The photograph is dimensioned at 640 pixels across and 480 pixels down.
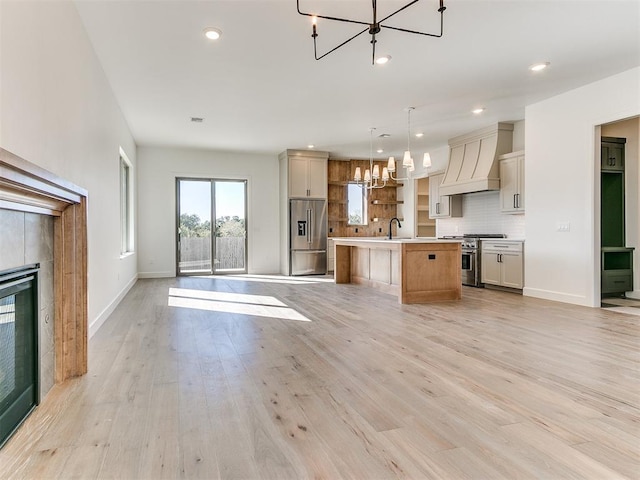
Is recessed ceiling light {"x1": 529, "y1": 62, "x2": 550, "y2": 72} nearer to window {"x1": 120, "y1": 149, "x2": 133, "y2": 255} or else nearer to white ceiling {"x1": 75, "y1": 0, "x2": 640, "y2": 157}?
white ceiling {"x1": 75, "y1": 0, "x2": 640, "y2": 157}

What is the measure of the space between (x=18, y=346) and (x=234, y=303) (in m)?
3.44

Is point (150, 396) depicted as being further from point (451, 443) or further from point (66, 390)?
point (451, 443)

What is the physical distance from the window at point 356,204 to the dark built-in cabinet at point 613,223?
5.30 meters

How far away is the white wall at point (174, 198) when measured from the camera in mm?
8531

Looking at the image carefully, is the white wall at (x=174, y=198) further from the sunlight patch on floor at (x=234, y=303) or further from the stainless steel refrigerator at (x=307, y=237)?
the sunlight patch on floor at (x=234, y=303)

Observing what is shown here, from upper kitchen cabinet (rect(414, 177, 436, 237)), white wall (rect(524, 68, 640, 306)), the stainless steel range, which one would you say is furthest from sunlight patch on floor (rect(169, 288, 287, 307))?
upper kitchen cabinet (rect(414, 177, 436, 237))

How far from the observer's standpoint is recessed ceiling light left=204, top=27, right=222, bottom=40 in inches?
142

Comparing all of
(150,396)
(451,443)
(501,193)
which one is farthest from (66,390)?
(501,193)

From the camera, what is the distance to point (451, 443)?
179 centimetres

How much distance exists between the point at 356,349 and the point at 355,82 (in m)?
3.33

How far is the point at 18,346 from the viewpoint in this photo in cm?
202

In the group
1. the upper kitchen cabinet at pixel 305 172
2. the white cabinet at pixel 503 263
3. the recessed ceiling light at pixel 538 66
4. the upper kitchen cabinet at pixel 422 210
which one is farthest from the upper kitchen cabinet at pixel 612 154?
the upper kitchen cabinet at pixel 305 172

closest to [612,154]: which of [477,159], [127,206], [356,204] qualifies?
[477,159]

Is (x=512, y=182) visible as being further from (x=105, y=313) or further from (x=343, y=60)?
(x=105, y=313)
